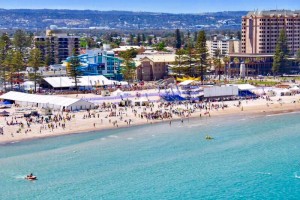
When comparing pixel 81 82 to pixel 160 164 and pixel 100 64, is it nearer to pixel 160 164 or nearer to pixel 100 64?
pixel 100 64

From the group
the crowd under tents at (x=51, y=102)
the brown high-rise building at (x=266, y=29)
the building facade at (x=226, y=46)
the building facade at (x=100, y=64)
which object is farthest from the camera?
the building facade at (x=226, y=46)

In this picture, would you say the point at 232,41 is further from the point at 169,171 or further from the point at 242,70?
the point at 169,171

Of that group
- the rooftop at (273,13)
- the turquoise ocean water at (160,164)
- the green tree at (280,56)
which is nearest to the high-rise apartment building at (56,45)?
the rooftop at (273,13)

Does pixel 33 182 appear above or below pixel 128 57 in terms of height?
below

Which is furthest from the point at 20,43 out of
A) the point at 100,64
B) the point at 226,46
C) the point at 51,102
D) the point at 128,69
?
the point at 51,102

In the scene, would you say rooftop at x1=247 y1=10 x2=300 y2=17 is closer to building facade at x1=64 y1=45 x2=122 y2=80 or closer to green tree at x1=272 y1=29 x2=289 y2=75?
green tree at x1=272 y1=29 x2=289 y2=75

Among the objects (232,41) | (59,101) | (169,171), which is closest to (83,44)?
(232,41)

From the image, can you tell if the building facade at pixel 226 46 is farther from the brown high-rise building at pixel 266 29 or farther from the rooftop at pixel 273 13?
the rooftop at pixel 273 13
